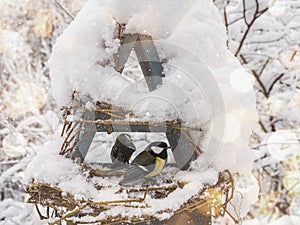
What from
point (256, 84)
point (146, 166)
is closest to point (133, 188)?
point (146, 166)

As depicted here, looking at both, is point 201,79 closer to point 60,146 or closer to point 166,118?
point 166,118

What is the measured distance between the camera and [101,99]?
1121 millimetres

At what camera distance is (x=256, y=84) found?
316 cm

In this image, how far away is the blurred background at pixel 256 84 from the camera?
2559 mm

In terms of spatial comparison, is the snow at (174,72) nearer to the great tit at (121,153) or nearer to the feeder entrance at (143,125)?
the feeder entrance at (143,125)

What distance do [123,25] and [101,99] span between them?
9.5 inches

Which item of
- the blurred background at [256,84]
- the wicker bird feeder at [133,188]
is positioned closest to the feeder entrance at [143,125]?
the wicker bird feeder at [133,188]

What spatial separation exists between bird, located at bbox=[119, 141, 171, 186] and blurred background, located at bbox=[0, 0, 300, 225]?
1.71ft

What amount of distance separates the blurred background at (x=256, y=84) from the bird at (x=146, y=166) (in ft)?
1.71

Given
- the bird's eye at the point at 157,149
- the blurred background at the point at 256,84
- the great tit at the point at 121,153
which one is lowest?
the blurred background at the point at 256,84

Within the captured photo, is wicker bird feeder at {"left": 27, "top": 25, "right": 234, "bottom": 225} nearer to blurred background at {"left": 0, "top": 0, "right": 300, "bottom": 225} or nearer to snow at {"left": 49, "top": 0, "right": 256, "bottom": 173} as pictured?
snow at {"left": 49, "top": 0, "right": 256, "bottom": 173}

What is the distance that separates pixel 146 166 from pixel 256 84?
230cm

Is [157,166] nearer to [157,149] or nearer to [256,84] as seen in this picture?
[157,149]

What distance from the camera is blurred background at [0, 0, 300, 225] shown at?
256cm
